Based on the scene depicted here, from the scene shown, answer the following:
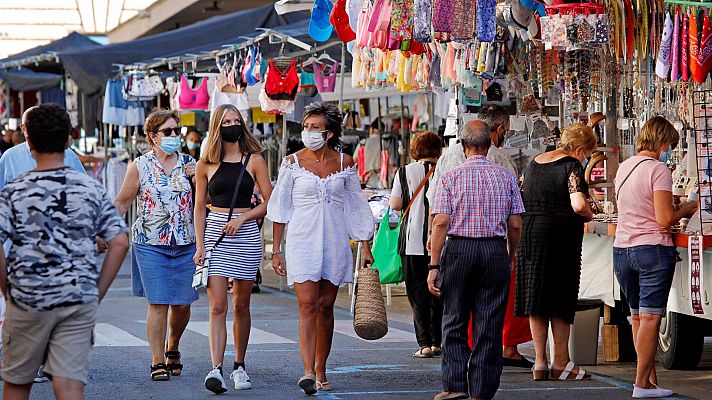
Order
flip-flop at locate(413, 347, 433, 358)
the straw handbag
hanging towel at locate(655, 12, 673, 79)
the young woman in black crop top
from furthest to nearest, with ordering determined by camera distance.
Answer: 1. flip-flop at locate(413, 347, 433, 358)
2. hanging towel at locate(655, 12, 673, 79)
3. the straw handbag
4. the young woman in black crop top

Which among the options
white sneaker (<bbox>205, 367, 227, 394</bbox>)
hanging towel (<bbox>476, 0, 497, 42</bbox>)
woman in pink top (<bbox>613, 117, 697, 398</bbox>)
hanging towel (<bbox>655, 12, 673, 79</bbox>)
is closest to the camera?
woman in pink top (<bbox>613, 117, 697, 398</bbox>)

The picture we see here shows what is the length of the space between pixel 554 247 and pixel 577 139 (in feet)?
2.47

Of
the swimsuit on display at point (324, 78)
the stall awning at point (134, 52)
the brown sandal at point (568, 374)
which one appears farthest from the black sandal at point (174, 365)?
the stall awning at point (134, 52)

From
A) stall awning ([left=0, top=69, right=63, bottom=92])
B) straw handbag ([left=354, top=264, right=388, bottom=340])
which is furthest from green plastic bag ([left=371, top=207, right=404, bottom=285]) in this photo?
stall awning ([left=0, top=69, right=63, bottom=92])

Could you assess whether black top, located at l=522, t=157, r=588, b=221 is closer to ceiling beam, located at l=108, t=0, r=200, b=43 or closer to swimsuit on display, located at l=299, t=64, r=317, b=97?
swimsuit on display, located at l=299, t=64, r=317, b=97

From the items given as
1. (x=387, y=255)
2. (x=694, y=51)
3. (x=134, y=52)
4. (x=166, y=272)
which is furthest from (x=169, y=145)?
(x=134, y=52)

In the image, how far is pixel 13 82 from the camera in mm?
25484

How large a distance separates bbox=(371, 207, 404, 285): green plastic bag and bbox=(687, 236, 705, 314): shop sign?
2748mm

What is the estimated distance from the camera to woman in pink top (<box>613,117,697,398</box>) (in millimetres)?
8516

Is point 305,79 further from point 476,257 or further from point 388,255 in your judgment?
point 476,257

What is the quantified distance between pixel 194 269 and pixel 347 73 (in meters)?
7.95

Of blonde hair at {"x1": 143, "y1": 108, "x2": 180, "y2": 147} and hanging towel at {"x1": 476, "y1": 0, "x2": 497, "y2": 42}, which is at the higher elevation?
hanging towel at {"x1": 476, "y1": 0, "x2": 497, "y2": 42}

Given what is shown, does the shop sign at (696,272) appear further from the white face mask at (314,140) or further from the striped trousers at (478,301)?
the white face mask at (314,140)

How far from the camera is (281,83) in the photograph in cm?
1584
